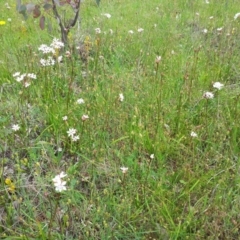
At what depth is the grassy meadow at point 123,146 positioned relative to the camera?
5.51 feet

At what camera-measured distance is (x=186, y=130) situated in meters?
2.25

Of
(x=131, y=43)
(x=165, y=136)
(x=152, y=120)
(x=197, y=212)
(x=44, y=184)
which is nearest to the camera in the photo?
(x=197, y=212)

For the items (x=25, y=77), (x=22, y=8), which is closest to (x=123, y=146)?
(x=25, y=77)

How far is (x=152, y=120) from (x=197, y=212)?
2.58ft

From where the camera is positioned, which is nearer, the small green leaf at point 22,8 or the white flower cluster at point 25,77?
the white flower cluster at point 25,77

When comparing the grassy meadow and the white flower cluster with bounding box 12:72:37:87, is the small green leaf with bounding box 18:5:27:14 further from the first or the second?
the white flower cluster with bounding box 12:72:37:87

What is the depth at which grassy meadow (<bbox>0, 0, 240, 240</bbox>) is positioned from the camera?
168cm

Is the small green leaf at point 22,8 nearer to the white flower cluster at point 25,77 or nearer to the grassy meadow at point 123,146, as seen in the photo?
the grassy meadow at point 123,146

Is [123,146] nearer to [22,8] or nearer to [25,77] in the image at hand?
[25,77]

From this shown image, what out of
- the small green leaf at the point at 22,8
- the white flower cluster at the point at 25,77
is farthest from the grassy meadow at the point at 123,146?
the small green leaf at the point at 22,8

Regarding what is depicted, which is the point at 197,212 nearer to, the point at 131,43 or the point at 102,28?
the point at 131,43

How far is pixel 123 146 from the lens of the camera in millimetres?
2107

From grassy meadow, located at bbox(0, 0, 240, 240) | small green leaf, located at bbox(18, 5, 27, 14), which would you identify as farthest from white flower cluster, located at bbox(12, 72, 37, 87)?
small green leaf, located at bbox(18, 5, 27, 14)

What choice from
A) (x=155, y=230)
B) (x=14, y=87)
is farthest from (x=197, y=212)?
(x=14, y=87)
